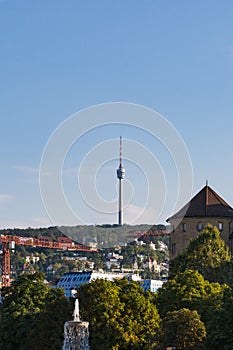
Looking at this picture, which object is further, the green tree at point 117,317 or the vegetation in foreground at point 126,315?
the green tree at point 117,317

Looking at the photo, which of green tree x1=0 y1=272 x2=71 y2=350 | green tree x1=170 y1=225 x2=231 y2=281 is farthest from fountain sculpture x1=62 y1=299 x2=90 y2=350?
green tree x1=170 y1=225 x2=231 y2=281

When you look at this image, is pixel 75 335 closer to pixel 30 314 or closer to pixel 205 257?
pixel 30 314

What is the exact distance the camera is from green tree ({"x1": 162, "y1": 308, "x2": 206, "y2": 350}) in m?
45.4

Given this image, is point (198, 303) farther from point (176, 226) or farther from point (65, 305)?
point (176, 226)

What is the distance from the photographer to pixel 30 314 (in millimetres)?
56062

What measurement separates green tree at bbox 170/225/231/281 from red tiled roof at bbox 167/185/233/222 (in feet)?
71.2

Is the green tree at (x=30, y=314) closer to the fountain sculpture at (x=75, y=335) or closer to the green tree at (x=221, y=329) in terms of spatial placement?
the fountain sculpture at (x=75, y=335)

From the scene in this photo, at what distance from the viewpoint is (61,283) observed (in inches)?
6708

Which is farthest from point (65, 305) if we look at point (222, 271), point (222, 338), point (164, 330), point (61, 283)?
point (61, 283)

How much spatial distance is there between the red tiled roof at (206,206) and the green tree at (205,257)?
21.7m

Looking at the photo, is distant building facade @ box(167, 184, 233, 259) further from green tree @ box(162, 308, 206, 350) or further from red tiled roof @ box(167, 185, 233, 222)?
green tree @ box(162, 308, 206, 350)

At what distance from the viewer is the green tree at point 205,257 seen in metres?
67.2

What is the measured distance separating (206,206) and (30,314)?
42471mm

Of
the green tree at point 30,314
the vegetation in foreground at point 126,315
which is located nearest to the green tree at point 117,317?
the vegetation in foreground at point 126,315
